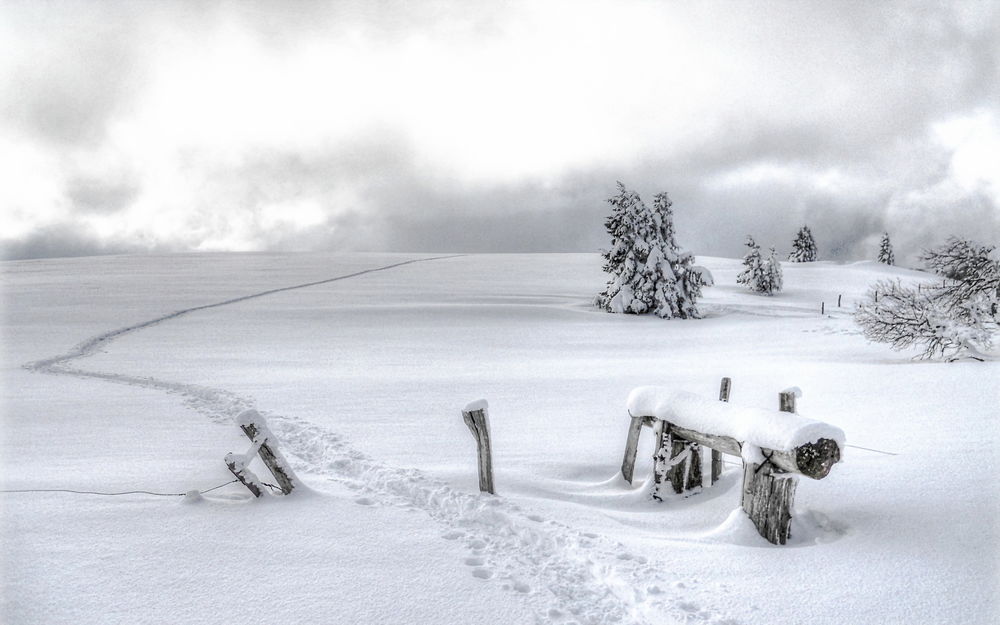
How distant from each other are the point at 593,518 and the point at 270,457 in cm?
342

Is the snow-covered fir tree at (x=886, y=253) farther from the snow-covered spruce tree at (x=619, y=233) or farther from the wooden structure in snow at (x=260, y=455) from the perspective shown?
the wooden structure in snow at (x=260, y=455)

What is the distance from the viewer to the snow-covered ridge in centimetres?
478

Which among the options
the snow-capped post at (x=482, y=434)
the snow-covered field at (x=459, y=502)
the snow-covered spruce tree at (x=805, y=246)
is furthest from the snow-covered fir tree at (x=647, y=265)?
the snow-covered spruce tree at (x=805, y=246)

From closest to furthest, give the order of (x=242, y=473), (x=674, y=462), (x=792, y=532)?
(x=792, y=532) → (x=242, y=473) → (x=674, y=462)

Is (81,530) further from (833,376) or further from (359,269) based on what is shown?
(359,269)

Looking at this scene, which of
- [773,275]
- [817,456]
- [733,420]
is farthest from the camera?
[773,275]

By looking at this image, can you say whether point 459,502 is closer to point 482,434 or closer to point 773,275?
point 482,434

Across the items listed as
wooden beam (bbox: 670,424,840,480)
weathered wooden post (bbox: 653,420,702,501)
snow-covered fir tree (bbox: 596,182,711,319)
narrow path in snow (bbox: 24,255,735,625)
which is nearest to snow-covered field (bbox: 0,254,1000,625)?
narrow path in snow (bbox: 24,255,735,625)

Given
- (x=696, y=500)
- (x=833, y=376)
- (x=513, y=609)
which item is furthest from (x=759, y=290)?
(x=513, y=609)

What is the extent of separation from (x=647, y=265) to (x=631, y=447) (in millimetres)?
25926

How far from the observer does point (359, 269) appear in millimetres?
53500

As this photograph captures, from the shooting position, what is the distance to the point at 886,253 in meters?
79.1

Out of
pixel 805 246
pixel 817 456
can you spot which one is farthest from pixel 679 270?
pixel 805 246

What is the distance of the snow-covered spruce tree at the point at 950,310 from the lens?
12555mm
